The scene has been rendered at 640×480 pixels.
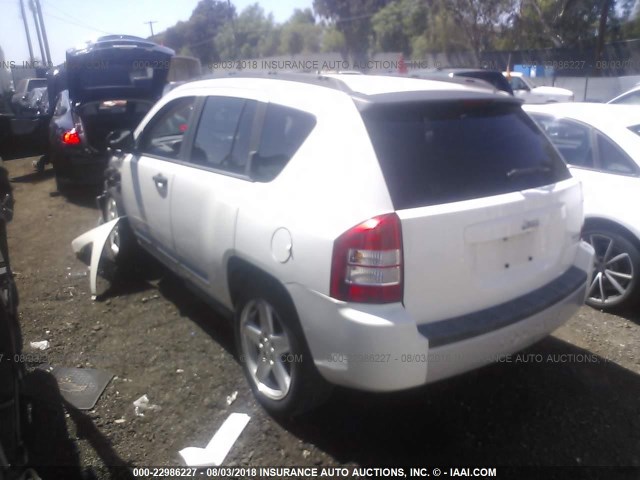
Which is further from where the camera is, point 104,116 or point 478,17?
point 478,17

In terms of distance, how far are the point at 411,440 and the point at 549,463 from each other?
689mm

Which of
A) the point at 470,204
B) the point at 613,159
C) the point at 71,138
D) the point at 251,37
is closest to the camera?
the point at 470,204

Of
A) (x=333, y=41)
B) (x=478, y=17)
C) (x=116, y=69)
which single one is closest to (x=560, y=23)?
(x=478, y=17)

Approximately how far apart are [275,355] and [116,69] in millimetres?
6698

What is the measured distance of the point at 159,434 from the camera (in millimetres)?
2986

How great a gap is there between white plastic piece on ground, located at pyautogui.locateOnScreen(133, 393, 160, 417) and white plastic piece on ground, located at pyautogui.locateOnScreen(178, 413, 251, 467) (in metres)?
0.45

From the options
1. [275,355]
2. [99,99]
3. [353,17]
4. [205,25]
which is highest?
[205,25]

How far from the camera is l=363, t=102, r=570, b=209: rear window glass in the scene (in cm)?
250

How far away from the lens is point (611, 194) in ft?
13.9


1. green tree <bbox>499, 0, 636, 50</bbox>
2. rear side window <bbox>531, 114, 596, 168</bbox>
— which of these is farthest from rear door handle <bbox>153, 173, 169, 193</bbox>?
green tree <bbox>499, 0, 636, 50</bbox>

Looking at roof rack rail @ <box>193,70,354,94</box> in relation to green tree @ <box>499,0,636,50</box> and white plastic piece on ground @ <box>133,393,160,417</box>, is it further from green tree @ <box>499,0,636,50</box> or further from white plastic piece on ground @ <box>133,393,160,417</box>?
green tree @ <box>499,0,636,50</box>

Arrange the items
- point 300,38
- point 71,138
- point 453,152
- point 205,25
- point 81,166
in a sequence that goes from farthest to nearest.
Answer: point 205,25, point 300,38, point 81,166, point 71,138, point 453,152

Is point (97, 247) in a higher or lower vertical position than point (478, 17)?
lower

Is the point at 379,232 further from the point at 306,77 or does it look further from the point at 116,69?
the point at 116,69
